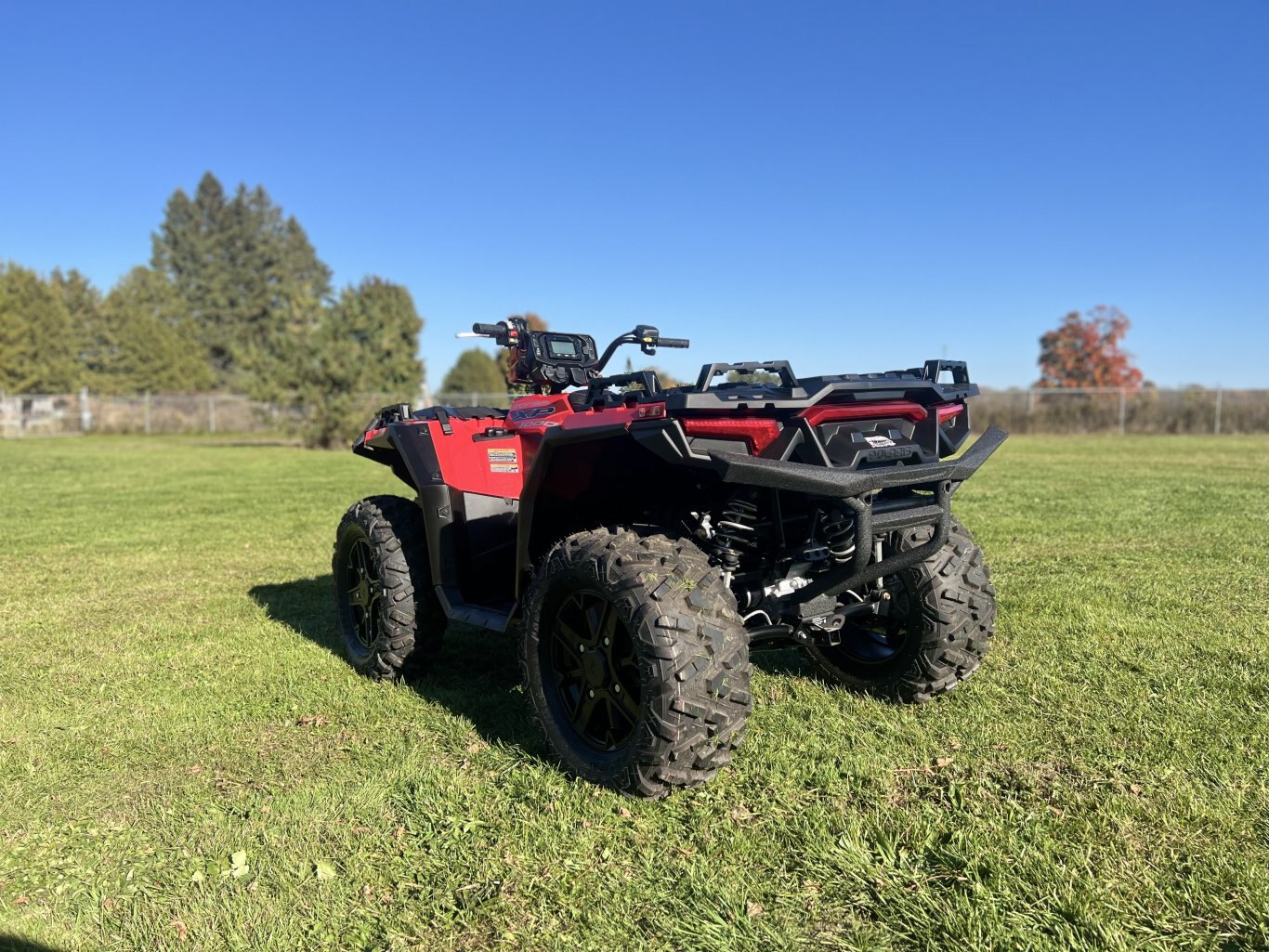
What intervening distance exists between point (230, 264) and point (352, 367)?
57773 mm

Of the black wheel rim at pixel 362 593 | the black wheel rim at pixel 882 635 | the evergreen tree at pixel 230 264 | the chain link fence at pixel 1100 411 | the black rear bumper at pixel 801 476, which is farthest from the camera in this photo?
the evergreen tree at pixel 230 264

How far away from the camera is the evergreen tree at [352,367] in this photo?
2578 centimetres

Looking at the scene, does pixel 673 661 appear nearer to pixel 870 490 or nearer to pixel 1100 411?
pixel 870 490

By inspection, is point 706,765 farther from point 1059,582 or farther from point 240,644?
point 1059,582

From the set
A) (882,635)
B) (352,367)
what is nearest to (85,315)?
(352,367)

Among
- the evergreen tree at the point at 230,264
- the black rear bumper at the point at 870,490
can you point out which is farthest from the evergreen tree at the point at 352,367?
the evergreen tree at the point at 230,264

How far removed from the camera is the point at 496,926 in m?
2.29

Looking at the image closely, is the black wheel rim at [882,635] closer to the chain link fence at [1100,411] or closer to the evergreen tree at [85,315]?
the chain link fence at [1100,411]

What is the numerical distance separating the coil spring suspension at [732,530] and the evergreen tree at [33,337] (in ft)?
164

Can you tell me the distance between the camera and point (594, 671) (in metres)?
3.09

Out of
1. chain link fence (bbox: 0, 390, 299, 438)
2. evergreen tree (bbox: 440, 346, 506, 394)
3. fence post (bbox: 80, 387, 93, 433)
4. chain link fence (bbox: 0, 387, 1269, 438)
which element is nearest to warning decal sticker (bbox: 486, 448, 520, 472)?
chain link fence (bbox: 0, 387, 1269, 438)

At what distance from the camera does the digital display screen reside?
180 inches

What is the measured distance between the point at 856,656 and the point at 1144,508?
7.73 metres

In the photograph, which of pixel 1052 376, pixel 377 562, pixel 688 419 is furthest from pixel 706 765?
pixel 1052 376
